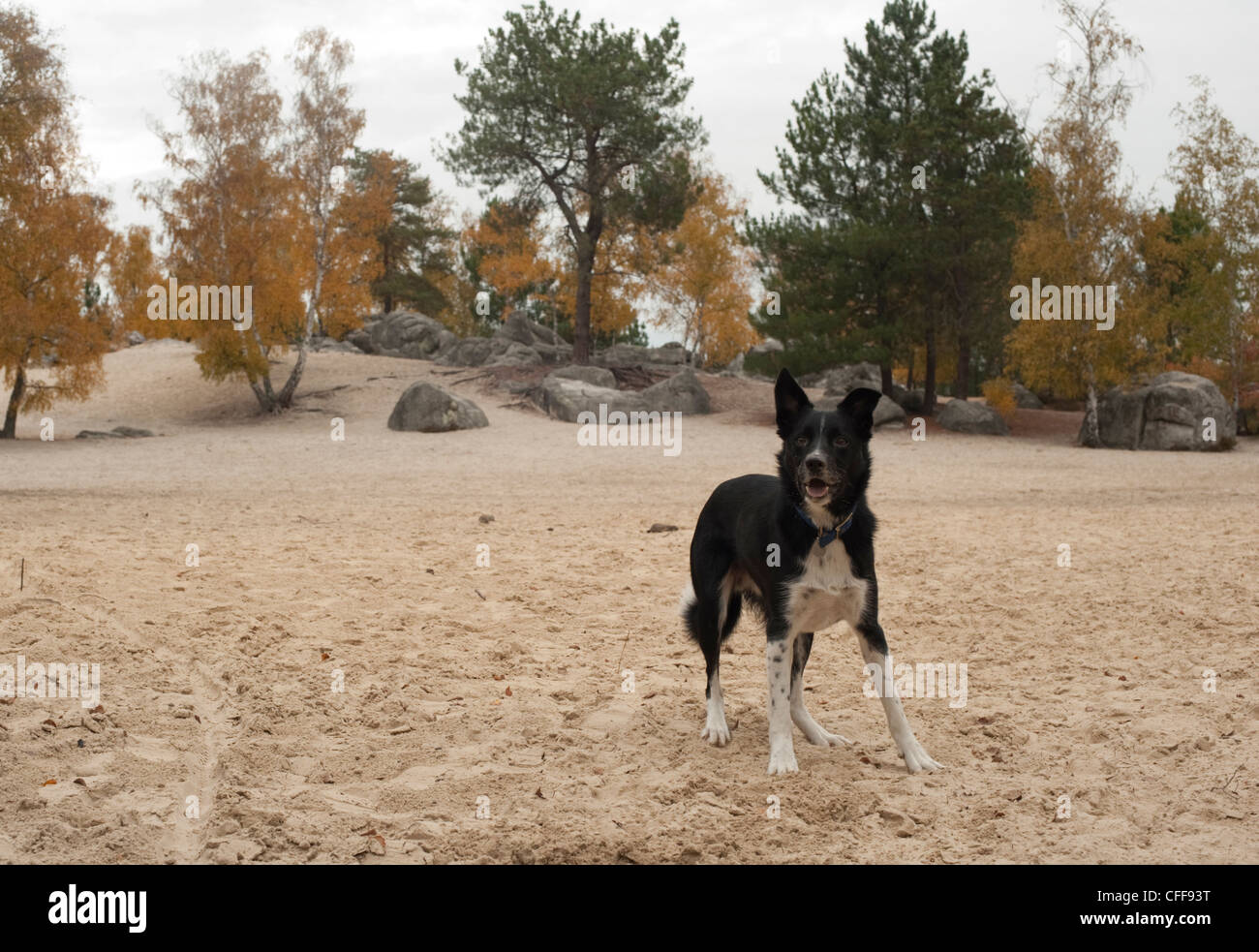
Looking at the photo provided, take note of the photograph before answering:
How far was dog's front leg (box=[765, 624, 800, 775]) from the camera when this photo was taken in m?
4.62

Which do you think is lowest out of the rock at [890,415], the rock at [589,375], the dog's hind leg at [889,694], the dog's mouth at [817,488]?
the dog's hind leg at [889,694]

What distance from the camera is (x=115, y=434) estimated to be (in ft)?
82.5

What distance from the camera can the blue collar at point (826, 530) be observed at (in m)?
4.51

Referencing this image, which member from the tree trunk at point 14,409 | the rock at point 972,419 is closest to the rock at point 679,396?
the rock at point 972,419

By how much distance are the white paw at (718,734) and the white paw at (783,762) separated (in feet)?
1.26

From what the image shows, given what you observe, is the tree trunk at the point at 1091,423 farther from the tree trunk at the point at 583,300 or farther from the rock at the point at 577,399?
the tree trunk at the point at 583,300

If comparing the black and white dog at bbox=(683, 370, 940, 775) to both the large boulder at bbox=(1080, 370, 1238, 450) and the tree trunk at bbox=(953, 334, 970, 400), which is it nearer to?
the large boulder at bbox=(1080, 370, 1238, 450)

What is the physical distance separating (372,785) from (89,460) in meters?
18.4

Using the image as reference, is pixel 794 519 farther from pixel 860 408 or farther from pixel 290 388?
pixel 290 388

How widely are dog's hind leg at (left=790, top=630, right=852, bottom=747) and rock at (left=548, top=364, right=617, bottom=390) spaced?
2644 cm

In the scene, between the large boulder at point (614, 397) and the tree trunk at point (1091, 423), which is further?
the large boulder at point (614, 397)

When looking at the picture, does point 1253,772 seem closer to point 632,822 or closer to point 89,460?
point 632,822

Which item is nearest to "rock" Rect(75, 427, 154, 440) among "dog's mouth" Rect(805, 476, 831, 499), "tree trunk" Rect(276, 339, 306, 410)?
"tree trunk" Rect(276, 339, 306, 410)
